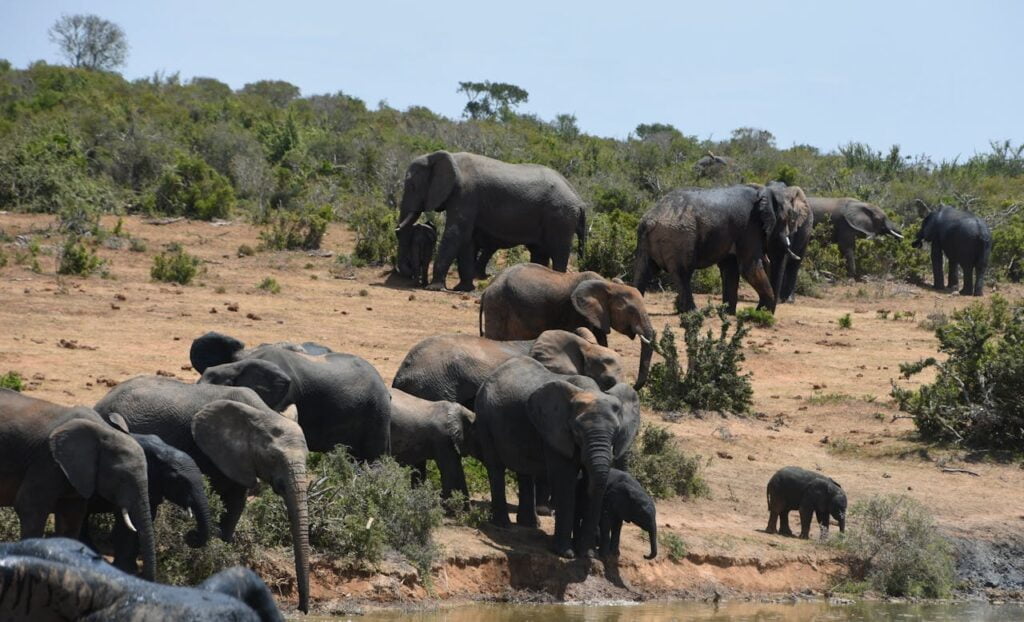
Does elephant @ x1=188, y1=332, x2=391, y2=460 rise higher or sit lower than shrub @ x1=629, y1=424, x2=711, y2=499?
higher

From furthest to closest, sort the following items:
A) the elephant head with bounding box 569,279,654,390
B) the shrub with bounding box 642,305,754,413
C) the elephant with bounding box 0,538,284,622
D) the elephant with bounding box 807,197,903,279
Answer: the elephant with bounding box 807,197,903,279, the shrub with bounding box 642,305,754,413, the elephant head with bounding box 569,279,654,390, the elephant with bounding box 0,538,284,622

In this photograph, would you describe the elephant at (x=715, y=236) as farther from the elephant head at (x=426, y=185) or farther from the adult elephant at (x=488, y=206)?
the elephant head at (x=426, y=185)

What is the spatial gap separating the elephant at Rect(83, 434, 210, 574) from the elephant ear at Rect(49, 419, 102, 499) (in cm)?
36

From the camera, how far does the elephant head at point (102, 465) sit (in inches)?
369

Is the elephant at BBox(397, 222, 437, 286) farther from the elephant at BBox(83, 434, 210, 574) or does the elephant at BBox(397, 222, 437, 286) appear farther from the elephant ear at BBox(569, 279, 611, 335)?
the elephant at BBox(83, 434, 210, 574)

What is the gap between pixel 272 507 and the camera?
11.2 m

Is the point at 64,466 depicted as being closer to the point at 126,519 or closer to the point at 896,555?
the point at 126,519

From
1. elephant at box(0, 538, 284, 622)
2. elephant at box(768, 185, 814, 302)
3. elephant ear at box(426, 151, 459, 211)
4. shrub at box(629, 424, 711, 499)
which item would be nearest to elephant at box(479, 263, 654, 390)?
shrub at box(629, 424, 711, 499)

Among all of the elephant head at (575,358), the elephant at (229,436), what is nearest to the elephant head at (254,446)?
the elephant at (229,436)

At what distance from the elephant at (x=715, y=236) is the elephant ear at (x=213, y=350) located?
36.7 ft

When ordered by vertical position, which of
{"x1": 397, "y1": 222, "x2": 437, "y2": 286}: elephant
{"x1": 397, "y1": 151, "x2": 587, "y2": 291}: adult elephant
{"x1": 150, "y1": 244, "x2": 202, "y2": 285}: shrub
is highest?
{"x1": 397, "y1": 151, "x2": 587, "y2": 291}: adult elephant

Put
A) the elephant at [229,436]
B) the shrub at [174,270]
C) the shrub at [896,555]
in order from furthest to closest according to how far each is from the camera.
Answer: the shrub at [174,270], the shrub at [896,555], the elephant at [229,436]

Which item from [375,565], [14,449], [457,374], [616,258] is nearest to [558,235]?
[616,258]

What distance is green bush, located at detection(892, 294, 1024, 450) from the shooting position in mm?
17219
